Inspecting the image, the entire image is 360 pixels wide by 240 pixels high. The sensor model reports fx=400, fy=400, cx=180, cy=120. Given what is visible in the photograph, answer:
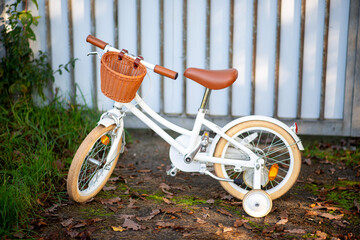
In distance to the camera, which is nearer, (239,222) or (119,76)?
(119,76)

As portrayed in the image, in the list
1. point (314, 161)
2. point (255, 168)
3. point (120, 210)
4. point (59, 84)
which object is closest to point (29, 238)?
point (120, 210)

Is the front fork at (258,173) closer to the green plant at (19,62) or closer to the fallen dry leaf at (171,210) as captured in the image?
the fallen dry leaf at (171,210)

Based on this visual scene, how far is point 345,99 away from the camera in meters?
4.84

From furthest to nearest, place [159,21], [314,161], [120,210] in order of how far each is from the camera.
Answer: [159,21]
[314,161]
[120,210]

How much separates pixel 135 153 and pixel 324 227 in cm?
254

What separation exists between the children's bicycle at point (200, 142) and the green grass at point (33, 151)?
379 mm

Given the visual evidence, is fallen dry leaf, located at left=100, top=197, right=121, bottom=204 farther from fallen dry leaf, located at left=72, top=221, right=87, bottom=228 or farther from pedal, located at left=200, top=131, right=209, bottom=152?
pedal, located at left=200, top=131, right=209, bottom=152

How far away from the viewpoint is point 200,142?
3.48 meters

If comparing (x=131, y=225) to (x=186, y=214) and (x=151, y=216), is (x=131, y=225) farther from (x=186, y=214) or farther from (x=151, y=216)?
(x=186, y=214)

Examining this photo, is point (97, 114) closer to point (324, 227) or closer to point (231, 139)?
point (231, 139)

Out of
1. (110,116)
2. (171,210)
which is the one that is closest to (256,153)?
(171,210)

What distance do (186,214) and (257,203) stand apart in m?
0.60

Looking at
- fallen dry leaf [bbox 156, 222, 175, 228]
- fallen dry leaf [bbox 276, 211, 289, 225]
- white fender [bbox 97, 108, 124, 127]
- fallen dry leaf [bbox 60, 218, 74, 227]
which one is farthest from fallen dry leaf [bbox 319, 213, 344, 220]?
fallen dry leaf [bbox 60, 218, 74, 227]

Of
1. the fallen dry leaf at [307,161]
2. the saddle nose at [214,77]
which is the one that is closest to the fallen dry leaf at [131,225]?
the saddle nose at [214,77]
